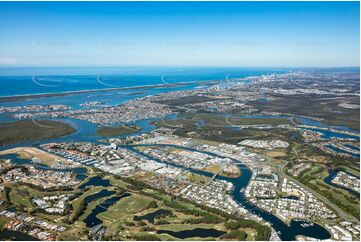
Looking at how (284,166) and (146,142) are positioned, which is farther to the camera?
(146,142)

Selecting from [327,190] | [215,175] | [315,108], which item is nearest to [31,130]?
[215,175]

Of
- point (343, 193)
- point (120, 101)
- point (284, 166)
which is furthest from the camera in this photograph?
point (120, 101)

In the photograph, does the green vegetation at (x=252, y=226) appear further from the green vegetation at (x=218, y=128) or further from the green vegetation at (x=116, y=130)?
the green vegetation at (x=116, y=130)

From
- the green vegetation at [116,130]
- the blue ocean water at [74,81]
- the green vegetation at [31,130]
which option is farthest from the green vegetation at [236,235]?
the blue ocean water at [74,81]

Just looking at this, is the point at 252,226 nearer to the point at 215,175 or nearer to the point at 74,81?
the point at 215,175

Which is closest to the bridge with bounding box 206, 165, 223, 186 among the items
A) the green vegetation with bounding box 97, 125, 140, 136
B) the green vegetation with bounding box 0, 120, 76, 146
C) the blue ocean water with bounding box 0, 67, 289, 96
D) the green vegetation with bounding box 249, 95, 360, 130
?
the green vegetation with bounding box 97, 125, 140, 136

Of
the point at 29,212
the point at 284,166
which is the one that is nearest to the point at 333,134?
the point at 284,166

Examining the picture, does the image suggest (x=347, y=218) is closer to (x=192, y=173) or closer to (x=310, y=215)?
(x=310, y=215)
